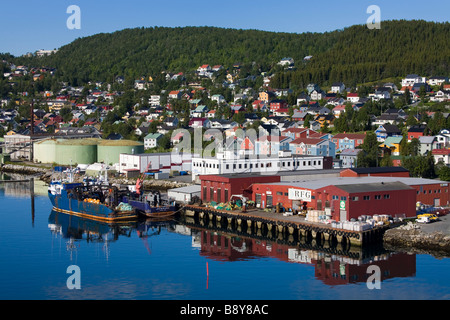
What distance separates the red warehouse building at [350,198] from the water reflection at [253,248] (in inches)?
60.1

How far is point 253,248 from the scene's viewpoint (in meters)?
20.0

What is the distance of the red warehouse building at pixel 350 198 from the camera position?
68.5 ft

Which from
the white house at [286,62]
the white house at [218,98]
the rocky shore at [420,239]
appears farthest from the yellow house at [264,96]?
the rocky shore at [420,239]

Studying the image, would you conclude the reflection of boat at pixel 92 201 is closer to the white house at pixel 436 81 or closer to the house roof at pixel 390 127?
the house roof at pixel 390 127

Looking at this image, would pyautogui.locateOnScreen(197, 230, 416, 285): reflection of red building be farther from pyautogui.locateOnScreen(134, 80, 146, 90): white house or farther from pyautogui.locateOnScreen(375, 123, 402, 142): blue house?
pyautogui.locateOnScreen(134, 80, 146, 90): white house

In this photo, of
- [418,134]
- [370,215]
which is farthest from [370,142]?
[370,215]

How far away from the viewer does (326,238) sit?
20.4 metres

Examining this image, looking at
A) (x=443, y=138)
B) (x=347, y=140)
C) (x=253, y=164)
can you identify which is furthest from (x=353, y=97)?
(x=253, y=164)

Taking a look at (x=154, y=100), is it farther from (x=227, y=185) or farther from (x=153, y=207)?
(x=227, y=185)

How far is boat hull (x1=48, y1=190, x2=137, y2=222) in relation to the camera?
24953mm

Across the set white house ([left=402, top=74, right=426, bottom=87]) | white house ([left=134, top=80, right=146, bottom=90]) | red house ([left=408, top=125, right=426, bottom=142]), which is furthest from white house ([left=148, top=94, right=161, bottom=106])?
red house ([left=408, top=125, right=426, bottom=142])

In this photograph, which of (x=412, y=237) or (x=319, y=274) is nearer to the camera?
(x=319, y=274)
